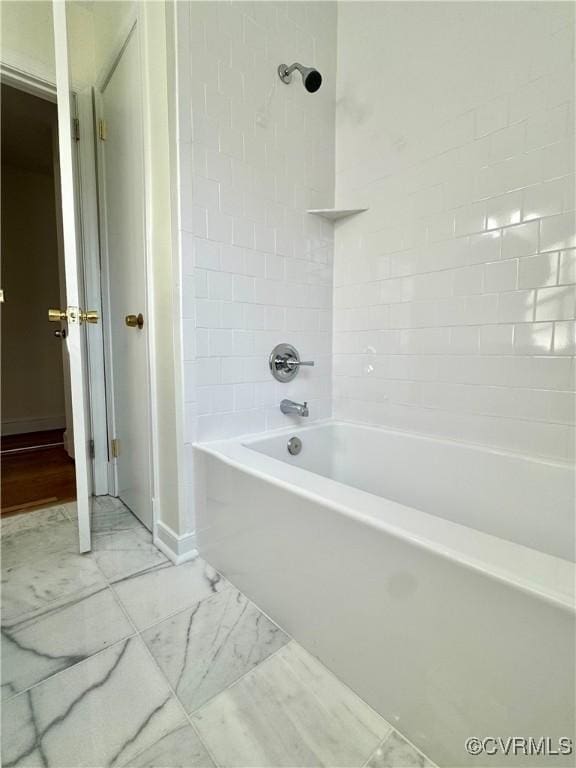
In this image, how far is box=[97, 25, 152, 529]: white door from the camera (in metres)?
1.47

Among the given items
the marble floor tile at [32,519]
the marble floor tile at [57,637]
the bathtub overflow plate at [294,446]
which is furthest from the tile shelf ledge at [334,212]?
the marble floor tile at [32,519]

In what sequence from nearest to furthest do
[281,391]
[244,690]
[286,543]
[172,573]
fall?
[244,690], [286,543], [172,573], [281,391]

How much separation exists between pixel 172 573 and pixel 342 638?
0.71 metres

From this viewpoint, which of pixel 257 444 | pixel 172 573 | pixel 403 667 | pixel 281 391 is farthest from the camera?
pixel 281 391

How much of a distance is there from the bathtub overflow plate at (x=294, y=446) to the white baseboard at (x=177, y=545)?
1.65 ft

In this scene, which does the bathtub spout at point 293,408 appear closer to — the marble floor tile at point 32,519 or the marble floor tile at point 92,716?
the marble floor tile at point 92,716

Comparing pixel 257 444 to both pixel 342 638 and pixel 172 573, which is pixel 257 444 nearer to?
pixel 172 573

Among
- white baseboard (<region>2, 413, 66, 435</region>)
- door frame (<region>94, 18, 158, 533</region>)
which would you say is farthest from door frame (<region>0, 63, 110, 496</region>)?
white baseboard (<region>2, 413, 66, 435</region>)

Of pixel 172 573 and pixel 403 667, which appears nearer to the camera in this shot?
pixel 403 667

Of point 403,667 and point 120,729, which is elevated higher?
point 403,667

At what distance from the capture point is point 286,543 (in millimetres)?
985

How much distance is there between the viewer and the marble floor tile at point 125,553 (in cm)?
133

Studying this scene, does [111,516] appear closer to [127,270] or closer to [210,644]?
[210,644]

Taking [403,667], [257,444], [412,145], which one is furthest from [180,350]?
[412,145]
